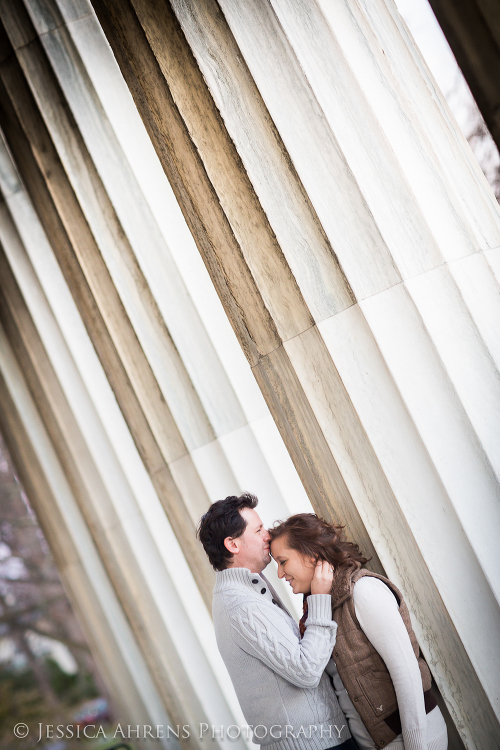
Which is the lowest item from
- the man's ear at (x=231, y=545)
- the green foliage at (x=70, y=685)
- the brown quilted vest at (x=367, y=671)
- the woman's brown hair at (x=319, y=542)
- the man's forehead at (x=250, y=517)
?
the green foliage at (x=70, y=685)

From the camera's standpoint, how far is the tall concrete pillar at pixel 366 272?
2447 millimetres

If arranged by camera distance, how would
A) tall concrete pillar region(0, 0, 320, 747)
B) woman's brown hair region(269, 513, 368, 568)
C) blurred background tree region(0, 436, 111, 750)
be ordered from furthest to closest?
blurred background tree region(0, 436, 111, 750)
tall concrete pillar region(0, 0, 320, 747)
woman's brown hair region(269, 513, 368, 568)

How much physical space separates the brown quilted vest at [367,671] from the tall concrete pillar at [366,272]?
14cm

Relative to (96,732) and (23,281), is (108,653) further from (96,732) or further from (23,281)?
(23,281)

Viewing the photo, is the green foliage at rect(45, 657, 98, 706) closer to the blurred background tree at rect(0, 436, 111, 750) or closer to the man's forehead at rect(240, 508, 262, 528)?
the blurred background tree at rect(0, 436, 111, 750)

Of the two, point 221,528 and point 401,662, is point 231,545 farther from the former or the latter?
point 401,662

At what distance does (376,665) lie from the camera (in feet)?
7.88

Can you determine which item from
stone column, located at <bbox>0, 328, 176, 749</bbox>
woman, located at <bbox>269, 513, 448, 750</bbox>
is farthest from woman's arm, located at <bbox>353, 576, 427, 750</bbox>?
stone column, located at <bbox>0, 328, 176, 749</bbox>

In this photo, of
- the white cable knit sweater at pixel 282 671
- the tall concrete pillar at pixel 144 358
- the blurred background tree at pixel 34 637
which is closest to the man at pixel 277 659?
the white cable knit sweater at pixel 282 671

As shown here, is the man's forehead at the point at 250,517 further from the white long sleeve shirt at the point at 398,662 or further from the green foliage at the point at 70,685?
the green foliage at the point at 70,685

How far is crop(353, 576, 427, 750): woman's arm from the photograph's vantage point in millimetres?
2320

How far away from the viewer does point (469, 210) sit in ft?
8.68

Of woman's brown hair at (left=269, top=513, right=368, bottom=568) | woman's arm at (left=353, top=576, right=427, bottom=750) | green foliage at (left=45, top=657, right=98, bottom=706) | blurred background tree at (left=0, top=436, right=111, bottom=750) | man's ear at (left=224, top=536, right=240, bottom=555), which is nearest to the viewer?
woman's arm at (left=353, top=576, right=427, bottom=750)

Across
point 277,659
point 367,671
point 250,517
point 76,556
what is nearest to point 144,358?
point 250,517
